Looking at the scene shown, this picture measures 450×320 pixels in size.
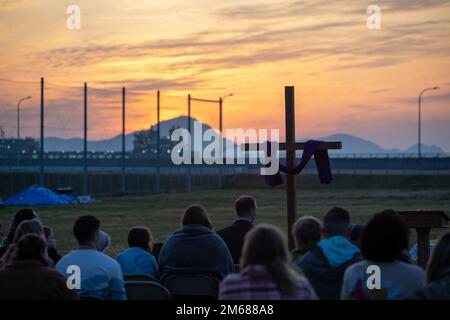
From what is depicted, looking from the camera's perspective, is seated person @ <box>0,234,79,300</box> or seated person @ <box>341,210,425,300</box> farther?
seated person @ <box>0,234,79,300</box>

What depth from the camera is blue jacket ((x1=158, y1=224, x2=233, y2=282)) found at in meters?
9.21

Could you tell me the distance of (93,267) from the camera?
27.0ft

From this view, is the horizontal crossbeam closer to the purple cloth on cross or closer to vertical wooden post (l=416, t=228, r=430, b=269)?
the purple cloth on cross

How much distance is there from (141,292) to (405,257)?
255cm

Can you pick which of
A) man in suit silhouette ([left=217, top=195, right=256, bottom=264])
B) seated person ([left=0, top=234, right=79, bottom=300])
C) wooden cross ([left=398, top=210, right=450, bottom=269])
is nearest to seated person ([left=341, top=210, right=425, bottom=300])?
seated person ([left=0, top=234, right=79, bottom=300])

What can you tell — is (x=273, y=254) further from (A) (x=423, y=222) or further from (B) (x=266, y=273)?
(A) (x=423, y=222)

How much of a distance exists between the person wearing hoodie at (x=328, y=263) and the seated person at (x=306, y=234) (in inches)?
8.7

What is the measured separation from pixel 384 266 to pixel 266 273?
3.98 feet

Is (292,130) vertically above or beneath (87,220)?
above

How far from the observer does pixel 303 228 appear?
27.6 ft

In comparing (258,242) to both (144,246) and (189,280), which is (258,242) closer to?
(189,280)

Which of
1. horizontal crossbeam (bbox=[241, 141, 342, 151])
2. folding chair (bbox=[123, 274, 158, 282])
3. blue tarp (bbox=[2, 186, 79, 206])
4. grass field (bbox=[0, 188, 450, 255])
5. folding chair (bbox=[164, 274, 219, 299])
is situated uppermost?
horizontal crossbeam (bbox=[241, 141, 342, 151])

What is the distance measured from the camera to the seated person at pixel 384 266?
657 cm
